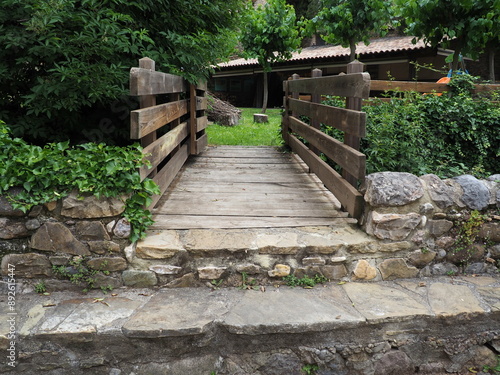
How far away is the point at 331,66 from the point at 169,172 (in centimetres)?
1351

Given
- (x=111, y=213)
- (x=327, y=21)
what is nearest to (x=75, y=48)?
(x=111, y=213)

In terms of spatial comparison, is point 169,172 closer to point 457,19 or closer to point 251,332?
point 251,332

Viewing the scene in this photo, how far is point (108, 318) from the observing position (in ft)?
7.95

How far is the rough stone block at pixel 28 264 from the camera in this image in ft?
8.86

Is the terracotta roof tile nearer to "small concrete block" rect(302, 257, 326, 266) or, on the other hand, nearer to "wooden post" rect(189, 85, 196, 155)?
"wooden post" rect(189, 85, 196, 155)

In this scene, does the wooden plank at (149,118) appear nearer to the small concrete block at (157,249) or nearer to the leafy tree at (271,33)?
the small concrete block at (157,249)

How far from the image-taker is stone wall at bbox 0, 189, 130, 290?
268cm

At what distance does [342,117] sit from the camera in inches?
134

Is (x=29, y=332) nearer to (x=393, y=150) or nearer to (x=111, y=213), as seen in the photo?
(x=111, y=213)

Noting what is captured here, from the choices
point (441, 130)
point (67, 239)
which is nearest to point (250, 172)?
point (441, 130)

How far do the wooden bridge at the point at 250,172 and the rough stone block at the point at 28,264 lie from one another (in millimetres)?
761

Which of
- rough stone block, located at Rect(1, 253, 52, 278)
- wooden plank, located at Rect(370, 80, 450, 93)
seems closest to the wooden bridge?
rough stone block, located at Rect(1, 253, 52, 278)

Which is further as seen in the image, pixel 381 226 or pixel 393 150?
pixel 393 150

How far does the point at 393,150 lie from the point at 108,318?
300 cm
